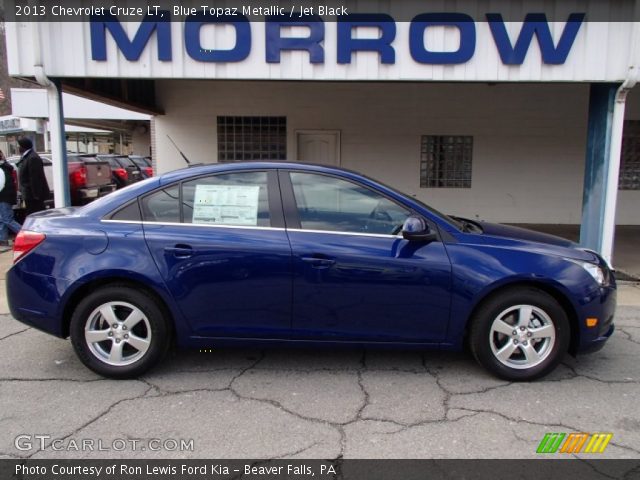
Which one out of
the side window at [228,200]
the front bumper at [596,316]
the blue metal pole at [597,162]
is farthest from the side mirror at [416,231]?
the blue metal pole at [597,162]

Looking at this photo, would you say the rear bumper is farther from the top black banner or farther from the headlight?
the top black banner

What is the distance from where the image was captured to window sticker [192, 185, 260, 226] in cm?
362

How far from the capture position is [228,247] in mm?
3494

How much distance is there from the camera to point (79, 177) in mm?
10336

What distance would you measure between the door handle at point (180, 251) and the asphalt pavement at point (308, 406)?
937mm

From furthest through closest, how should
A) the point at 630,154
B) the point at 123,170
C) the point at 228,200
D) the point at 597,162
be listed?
1. the point at 123,170
2. the point at 630,154
3. the point at 597,162
4. the point at 228,200

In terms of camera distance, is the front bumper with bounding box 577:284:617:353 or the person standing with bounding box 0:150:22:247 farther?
the person standing with bounding box 0:150:22:247

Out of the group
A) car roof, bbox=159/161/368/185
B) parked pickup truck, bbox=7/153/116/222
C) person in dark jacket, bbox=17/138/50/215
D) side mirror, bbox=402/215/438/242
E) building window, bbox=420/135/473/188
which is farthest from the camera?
building window, bbox=420/135/473/188

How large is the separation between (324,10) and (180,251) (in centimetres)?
429

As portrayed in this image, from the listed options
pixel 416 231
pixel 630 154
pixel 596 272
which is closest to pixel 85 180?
pixel 416 231

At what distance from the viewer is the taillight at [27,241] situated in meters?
3.57

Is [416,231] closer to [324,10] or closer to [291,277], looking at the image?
[291,277]

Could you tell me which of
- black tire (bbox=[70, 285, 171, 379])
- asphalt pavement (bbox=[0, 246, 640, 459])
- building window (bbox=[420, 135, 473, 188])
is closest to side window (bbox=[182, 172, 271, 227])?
black tire (bbox=[70, 285, 171, 379])

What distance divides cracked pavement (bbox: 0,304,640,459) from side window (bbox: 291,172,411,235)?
113 cm
